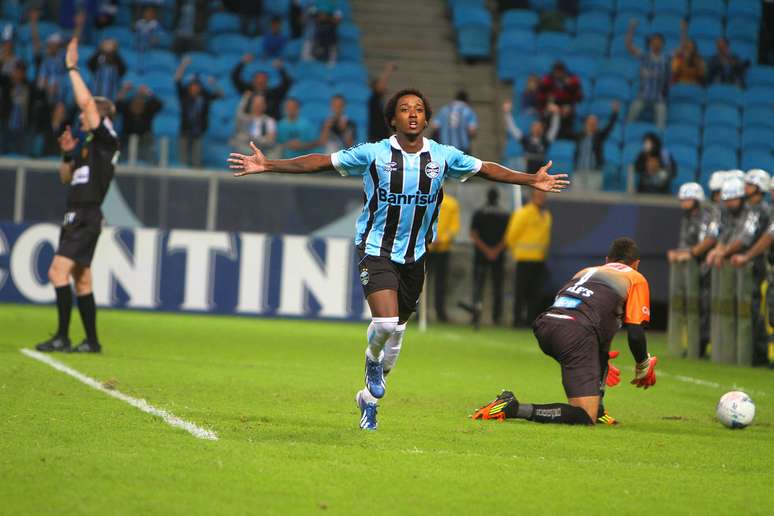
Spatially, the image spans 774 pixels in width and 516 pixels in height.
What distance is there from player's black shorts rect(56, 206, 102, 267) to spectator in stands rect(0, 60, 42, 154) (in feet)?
26.7

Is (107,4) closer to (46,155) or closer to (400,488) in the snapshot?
(46,155)

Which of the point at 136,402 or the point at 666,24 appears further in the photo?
the point at 666,24

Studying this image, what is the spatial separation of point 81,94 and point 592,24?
1693cm

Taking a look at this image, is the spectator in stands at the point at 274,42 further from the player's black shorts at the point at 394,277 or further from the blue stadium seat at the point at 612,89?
the player's black shorts at the point at 394,277

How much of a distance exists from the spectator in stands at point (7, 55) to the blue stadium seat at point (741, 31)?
578 inches

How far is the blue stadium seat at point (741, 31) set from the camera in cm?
2759

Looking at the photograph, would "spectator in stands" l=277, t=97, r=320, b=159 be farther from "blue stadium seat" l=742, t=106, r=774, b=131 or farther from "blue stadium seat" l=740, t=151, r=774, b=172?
"blue stadium seat" l=742, t=106, r=774, b=131

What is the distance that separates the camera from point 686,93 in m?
25.7

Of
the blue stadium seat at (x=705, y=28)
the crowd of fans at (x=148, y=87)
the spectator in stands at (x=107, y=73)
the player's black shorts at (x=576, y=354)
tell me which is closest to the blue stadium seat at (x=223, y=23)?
the crowd of fans at (x=148, y=87)

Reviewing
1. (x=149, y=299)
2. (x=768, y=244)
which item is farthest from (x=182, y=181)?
(x=768, y=244)

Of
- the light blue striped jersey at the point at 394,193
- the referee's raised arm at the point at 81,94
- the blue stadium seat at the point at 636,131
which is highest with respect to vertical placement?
the blue stadium seat at the point at 636,131

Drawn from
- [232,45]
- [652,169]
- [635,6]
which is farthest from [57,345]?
[635,6]

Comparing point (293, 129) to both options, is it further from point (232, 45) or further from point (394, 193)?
point (394, 193)

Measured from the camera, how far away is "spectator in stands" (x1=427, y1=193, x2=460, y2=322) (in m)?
21.4
